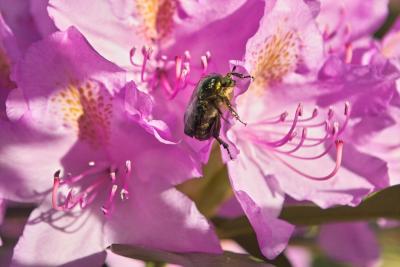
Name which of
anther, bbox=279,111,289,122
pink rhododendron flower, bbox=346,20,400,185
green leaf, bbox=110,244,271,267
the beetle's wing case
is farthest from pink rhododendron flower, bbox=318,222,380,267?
the beetle's wing case

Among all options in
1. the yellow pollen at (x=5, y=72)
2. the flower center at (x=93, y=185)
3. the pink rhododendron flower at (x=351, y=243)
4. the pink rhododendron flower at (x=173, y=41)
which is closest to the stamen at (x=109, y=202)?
the flower center at (x=93, y=185)

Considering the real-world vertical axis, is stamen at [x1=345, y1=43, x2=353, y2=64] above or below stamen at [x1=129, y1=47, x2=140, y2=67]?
above

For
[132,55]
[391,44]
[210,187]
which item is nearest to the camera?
[132,55]

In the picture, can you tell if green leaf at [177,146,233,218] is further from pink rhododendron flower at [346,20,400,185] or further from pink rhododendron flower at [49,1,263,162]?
pink rhododendron flower at [346,20,400,185]

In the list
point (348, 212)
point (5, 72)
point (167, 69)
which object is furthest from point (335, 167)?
point (5, 72)

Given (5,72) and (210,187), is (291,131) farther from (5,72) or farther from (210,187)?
(5,72)
